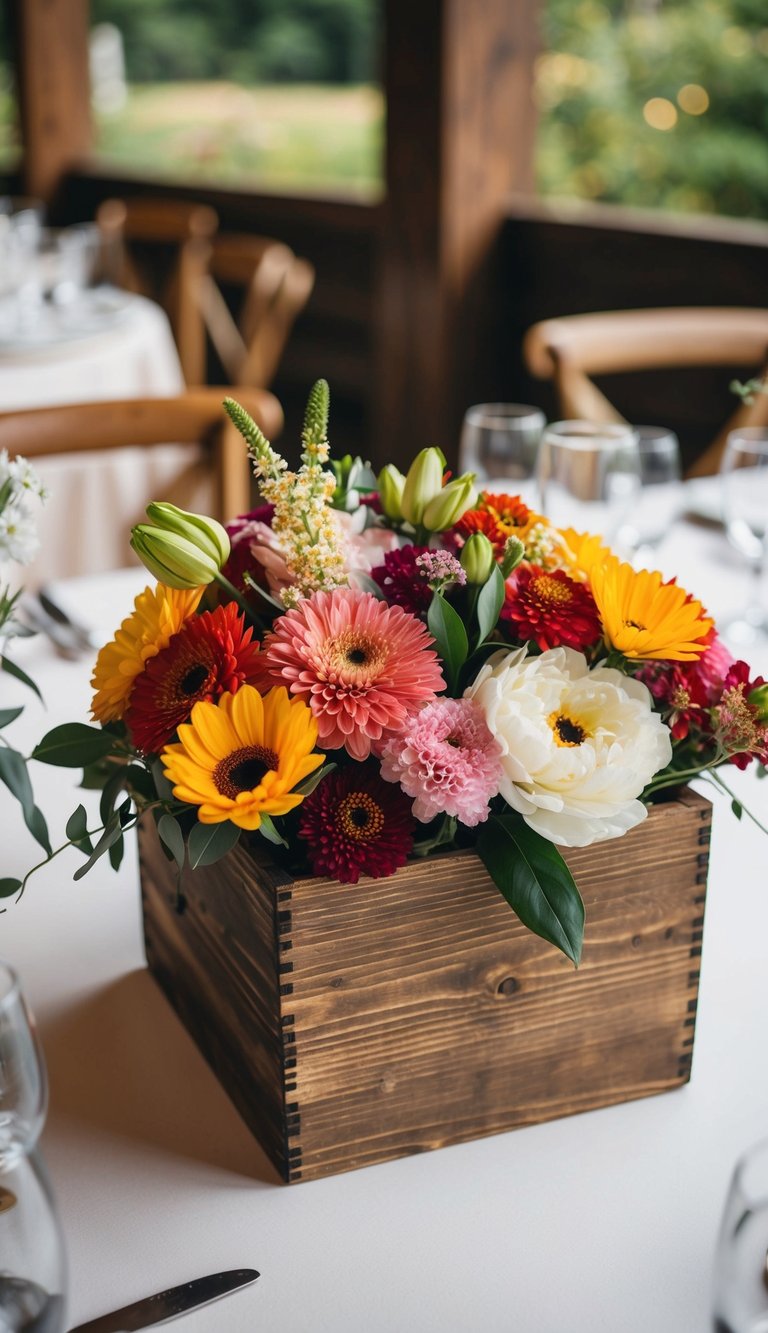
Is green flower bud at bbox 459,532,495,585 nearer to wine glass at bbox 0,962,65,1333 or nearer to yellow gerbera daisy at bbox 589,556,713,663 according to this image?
yellow gerbera daisy at bbox 589,556,713,663

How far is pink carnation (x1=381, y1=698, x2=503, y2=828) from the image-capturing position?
0.55 metres

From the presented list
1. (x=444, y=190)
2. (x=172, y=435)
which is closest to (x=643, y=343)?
(x=172, y=435)

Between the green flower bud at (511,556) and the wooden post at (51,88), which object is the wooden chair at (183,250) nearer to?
the wooden post at (51,88)

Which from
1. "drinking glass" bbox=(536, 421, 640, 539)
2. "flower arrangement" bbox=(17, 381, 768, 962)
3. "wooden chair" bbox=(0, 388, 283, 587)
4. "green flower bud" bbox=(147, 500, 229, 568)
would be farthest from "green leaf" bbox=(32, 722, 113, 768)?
"wooden chair" bbox=(0, 388, 283, 587)

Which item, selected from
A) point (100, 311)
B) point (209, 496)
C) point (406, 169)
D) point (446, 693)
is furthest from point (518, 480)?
point (406, 169)

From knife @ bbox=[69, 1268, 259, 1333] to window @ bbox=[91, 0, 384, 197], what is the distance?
25.2 feet

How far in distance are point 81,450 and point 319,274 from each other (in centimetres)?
274

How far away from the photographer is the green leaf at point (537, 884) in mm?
574

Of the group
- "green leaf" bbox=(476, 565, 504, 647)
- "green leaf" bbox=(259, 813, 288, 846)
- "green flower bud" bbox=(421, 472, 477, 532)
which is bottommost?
"green leaf" bbox=(259, 813, 288, 846)

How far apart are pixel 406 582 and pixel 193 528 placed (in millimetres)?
97

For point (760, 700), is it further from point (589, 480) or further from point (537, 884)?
point (589, 480)

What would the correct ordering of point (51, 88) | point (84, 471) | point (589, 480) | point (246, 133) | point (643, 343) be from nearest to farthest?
1. point (589, 480)
2. point (643, 343)
3. point (84, 471)
4. point (51, 88)
5. point (246, 133)

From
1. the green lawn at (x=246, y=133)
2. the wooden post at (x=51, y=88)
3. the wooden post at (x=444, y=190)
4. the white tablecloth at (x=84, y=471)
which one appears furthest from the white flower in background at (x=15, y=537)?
the green lawn at (x=246, y=133)

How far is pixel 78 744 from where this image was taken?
2.14 feet
